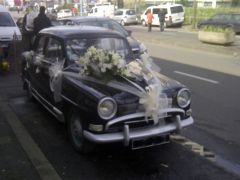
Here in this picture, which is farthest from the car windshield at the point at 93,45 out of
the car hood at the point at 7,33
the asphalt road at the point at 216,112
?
the car hood at the point at 7,33

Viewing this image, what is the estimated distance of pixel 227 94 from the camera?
365 inches

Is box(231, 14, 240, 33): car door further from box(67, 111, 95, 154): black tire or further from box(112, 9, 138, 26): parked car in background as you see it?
box(67, 111, 95, 154): black tire

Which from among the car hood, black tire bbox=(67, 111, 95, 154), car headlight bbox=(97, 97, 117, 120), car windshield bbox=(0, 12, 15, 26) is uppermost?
car windshield bbox=(0, 12, 15, 26)

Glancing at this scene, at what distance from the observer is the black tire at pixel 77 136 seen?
5.49 metres

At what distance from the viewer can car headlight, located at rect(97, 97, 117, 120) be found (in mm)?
4996

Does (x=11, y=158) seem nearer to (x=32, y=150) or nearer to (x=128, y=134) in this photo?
(x=32, y=150)

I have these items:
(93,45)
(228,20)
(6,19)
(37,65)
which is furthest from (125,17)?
(93,45)

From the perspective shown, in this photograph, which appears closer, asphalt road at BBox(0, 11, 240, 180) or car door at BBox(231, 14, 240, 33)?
asphalt road at BBox(0, 11, 240, 180)

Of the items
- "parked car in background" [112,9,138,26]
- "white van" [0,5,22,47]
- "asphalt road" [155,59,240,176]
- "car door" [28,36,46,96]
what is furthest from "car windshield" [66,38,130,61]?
"parked car in background" [112,9,138,26]

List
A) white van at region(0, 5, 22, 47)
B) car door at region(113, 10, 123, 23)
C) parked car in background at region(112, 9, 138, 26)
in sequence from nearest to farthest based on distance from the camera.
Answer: white van at region(0, 5, 22, 47) → parked car in background at region(112, 9, 138, 26) → car door at region(113, 10, 123, 23)

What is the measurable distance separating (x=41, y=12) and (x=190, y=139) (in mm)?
9100

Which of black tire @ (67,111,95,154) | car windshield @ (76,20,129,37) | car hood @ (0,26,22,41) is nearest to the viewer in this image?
black tire @ (67,111,95,154)

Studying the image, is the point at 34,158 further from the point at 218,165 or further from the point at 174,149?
the point at 218,165

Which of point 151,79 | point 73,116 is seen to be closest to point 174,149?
point 151,79
